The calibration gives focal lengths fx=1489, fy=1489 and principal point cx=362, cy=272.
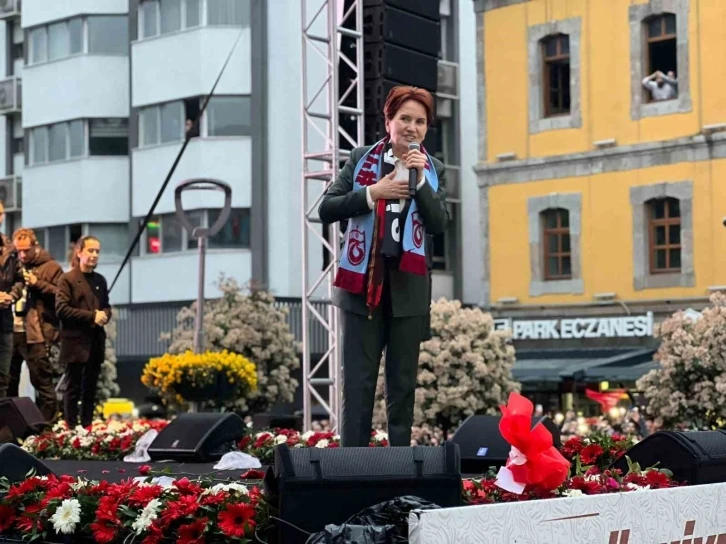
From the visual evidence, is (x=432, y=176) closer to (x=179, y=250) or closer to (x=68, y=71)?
(x=179, y=250)

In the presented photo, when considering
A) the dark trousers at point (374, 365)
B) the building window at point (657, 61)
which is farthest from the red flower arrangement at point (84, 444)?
the building window at point (657, 61)

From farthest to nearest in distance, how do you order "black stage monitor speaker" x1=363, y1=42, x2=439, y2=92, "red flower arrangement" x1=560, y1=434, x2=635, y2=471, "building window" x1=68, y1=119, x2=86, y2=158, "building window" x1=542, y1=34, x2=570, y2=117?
"building window" x1=68, y1=119, x2=86, y2=158 < "building window" x1=542, y1=34, x2=570, y2=117 < "black stage monitor speaker" x1=363, y1=42, x2=439, y2=92 < "red flower arrangement" x1=560, y1=434, x2=635, y2=471

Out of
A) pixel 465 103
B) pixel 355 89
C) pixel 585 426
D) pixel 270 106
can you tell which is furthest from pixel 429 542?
pixel 465 103

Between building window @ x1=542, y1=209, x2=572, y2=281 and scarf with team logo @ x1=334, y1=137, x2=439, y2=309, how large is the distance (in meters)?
24.8

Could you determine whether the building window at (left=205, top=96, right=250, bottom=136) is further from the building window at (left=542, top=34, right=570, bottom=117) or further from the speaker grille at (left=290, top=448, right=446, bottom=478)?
the speaker grille at (left=290, top=448, right=446, bottom=478)

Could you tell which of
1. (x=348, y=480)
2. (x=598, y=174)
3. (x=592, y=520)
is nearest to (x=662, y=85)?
(x=598, y=174)

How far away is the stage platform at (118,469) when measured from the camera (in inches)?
313

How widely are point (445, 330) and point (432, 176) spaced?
43.0 ft

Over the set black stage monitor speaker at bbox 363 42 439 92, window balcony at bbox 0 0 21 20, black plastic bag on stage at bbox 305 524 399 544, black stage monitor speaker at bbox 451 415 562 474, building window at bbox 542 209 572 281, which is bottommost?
black stage monitor speaker at bbox 451 415 562 474

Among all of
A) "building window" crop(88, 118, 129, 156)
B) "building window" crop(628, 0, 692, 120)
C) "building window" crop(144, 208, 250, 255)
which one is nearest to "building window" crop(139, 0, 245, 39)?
"building window" crop(88, 118, 129, 156)

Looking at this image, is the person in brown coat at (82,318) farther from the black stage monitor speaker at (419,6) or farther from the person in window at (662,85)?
the person in window at (662,85)

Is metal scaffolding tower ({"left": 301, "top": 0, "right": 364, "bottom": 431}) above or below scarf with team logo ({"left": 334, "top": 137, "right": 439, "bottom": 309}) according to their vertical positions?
above

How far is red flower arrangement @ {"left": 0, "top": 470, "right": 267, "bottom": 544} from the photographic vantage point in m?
5.03

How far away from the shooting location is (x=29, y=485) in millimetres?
5715
